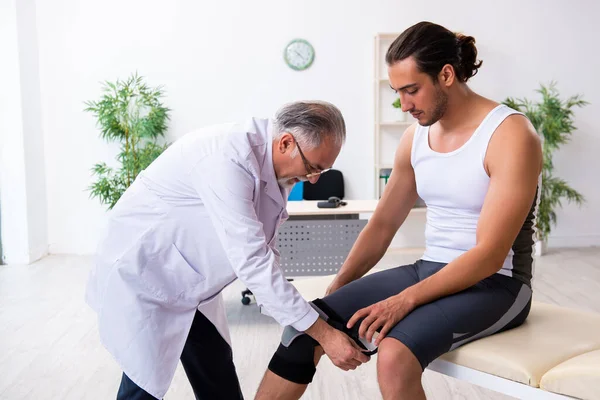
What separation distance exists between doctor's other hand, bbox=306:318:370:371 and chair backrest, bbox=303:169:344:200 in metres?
3.91

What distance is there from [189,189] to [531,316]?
0.92 meters

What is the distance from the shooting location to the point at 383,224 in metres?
1.91

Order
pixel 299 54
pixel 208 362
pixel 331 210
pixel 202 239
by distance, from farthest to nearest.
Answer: pixel 299 54, pixel 331 210, pixel 208 362, pixel 202 239

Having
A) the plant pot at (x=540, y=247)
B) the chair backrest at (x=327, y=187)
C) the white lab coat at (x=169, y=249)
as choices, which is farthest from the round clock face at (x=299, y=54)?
the white lab coat at (x=169, y=249)

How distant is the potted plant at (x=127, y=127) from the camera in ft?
17.3

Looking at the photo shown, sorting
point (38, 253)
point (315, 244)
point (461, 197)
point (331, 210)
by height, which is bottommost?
point (38, 253)

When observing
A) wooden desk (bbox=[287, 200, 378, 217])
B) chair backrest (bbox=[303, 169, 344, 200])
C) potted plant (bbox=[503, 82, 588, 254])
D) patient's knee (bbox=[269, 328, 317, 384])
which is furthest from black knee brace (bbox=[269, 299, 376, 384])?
potted plant (bbox=[503, 82, 588, 254])

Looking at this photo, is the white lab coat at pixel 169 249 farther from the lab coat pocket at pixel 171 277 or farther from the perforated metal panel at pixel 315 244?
the perforated metal panel at pixel 315 244

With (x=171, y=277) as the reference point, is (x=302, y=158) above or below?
above

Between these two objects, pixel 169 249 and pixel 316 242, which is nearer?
pixel 169 249

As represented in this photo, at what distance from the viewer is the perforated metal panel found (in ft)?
12.1

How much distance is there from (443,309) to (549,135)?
417 cm

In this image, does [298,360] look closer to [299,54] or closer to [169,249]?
[169,249]

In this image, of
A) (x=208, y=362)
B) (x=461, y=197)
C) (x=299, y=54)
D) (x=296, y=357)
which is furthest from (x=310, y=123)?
(x=299, y=54)
